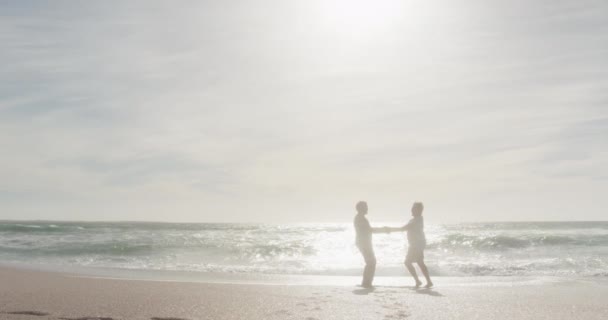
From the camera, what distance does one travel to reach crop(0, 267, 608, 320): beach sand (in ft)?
21.5

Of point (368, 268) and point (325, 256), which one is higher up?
point (368, 268)

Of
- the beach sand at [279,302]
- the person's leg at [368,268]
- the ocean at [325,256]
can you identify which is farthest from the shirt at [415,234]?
the ocean at [325,256]

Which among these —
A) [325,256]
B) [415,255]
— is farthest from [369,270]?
[325,256]

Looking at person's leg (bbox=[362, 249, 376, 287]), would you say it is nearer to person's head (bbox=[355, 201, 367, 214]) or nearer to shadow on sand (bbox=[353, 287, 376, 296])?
person's head (bbox=[355, 201, 367, 214])

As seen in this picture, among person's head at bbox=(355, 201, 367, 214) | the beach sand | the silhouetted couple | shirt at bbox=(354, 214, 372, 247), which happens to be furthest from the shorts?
the beach sand

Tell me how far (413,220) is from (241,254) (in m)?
13.4

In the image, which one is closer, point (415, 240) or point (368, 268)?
point (368, 268)

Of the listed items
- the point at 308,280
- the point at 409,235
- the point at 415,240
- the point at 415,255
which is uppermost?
the point at 409,235

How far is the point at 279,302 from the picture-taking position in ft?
25.1

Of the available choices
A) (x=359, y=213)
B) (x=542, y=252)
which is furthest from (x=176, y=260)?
(x=542, y=252)

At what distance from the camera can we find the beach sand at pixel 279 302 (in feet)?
21.5

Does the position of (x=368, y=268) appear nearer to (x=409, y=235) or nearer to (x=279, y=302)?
(x=409, y=235)

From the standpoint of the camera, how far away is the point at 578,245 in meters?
27.2

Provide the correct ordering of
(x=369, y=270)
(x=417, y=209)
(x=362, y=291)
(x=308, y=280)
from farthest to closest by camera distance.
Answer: (x=308, y=280) → (x=417, y=209) → (x=369, y=270) → (x=362, y=291)
